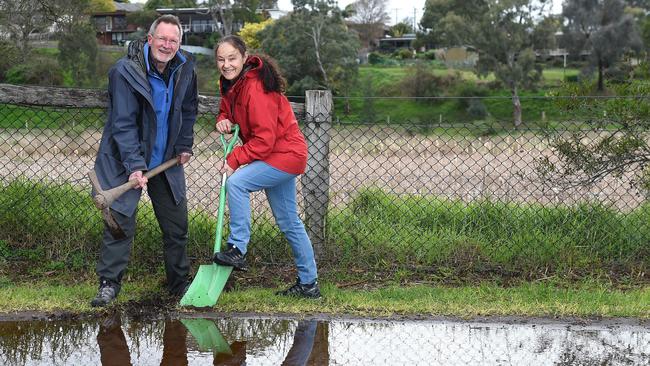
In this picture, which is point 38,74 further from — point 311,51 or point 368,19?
point 368,19

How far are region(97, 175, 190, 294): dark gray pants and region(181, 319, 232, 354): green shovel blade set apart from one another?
0.58 meters

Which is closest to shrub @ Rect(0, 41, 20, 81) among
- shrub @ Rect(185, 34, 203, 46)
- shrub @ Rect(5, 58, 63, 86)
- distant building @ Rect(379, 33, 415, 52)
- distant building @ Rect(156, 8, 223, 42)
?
shrub @ Rect(5, 58, 63, 86)

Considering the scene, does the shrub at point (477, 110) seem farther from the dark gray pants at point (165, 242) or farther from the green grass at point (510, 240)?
the dark gray pants at point (165, 242)

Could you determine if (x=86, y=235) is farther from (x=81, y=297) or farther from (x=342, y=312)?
(x=342, y=312)

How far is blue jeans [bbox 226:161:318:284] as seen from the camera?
4.89 m

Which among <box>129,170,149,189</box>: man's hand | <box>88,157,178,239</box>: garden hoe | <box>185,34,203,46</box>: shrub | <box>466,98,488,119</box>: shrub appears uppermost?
<box>185,34,203,46</box>: shrub

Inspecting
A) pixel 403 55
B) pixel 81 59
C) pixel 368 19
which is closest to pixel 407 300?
pixel 81 59

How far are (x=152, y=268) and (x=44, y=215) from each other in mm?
962

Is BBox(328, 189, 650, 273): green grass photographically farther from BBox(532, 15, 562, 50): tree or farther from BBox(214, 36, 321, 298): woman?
BBox(532, 15, 562, 50): tree

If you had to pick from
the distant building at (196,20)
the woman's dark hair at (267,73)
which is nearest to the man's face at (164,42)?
the woman's dark hair at (267,73)

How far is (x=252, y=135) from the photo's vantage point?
4.96 metres

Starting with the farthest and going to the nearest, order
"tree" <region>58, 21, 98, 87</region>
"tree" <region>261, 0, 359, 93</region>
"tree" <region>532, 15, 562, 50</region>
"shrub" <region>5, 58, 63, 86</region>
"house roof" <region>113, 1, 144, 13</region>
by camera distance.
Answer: "house roof" <region>113, 1, 144, 13</region>, "tree" <region>532, 15, 562, 50</region>, "tree" <region>261, 0, 359, 93</region>, "tree" <region>58, 21, 98, 87</region>, "shrub" <region>5, 58, 63, 86</region>

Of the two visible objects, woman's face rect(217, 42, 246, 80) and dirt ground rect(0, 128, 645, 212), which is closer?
woman's face rect(217, 42, 246, 80)

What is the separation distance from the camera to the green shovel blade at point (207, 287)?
4.97 m
